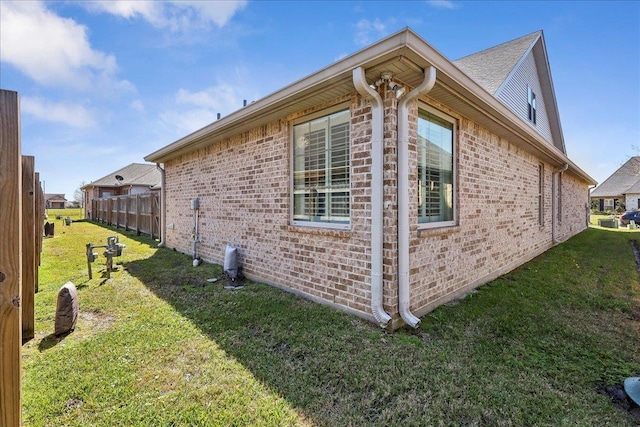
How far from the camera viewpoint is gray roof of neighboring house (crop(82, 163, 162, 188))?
1055 inches

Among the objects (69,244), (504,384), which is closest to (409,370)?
(504,384)

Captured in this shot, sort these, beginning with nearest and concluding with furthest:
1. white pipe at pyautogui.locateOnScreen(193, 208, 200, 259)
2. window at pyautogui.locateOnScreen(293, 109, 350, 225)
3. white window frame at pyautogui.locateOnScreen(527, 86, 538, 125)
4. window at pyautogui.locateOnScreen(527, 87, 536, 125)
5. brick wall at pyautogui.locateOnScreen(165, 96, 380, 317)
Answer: brick wall at pyautogui.locateOnScreen(165, 96, 380, 317), window at pyautogui.locateOnScreen(293, 109, 350, 225), white pipe at pyautogui.locateOnScreen(193, 208, 200, 259), white window frame at pyautogui.locateOnScreen(527, 86, 538, 125), window at pyautogui.locateOnScreen(527, 87, 536, 125)

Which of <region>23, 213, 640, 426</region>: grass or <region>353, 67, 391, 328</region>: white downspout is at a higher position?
<region>353, 67, 391, 328</region>: white downspout

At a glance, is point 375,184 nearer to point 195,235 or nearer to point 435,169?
point 435,169

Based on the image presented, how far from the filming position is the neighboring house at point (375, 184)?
11.9 ft

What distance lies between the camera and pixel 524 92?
426 inches

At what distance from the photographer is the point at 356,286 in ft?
13.0

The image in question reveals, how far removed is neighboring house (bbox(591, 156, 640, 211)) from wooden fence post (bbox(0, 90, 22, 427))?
145ft

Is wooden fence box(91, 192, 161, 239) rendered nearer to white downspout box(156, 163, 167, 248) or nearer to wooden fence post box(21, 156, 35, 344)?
white downspout box(156, 163, 167, 248)

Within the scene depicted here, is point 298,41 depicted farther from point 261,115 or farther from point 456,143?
point 456,143

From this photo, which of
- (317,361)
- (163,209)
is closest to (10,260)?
(317,361)

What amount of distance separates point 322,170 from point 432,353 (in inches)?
112

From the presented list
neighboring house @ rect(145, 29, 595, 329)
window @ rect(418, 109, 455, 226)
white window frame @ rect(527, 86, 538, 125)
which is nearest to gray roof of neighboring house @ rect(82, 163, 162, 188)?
neighboring house @ rect(145, 29, 595, 329)

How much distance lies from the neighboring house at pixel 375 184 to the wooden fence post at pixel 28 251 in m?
3.02
